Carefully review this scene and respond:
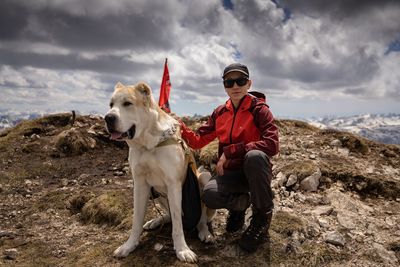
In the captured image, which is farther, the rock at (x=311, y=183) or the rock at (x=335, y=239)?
the rock at (x=311, y=183)

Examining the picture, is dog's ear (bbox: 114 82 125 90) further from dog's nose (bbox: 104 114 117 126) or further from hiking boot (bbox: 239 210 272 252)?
hiking boot (bbox: 239 210 272 252)

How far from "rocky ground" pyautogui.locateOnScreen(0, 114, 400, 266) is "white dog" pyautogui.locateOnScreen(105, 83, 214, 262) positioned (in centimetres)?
43

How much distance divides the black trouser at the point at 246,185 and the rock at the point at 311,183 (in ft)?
8.05

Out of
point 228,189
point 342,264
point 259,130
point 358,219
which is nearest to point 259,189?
point 228,189

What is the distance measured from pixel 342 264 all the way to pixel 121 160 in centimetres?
810

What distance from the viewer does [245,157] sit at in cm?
489

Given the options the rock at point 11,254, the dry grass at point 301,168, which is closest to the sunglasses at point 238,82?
the dry grass at point 301,168

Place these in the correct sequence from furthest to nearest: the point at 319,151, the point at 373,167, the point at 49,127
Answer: the point at 49,127
the point at 319,151
the point at 373,167

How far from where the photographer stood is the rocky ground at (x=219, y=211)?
5.31m

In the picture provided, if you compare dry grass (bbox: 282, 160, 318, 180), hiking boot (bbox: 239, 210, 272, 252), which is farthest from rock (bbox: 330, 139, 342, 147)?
hiking boot (bbox: 239, 210, 272, 252)

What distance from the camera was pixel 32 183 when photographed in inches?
385

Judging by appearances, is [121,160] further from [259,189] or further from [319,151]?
[259,189]

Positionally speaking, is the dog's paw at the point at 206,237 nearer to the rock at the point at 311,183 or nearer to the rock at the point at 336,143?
the rock at the point at 311,183

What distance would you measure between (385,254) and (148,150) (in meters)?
4.07
